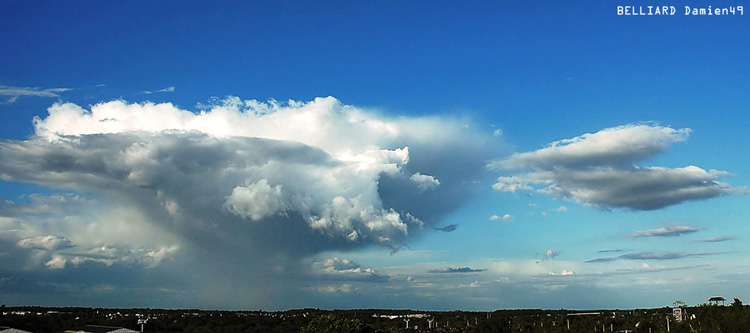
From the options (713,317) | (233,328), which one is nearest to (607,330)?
(713,317)

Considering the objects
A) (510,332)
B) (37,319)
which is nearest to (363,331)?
(510,332)

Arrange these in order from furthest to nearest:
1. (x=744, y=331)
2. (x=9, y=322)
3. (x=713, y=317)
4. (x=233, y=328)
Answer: (x=233, y=328)
(x=9, y=322)
(x=713, y=317)
(x=744, y=331)

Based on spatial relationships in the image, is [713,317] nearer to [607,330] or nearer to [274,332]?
[607,330]

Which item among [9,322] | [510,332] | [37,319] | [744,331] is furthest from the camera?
[37,319]

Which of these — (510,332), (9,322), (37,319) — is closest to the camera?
(510,332)

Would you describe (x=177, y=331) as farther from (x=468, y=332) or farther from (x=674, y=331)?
(x=674, y=331)

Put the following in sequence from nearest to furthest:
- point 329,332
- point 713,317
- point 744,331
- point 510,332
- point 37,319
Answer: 1. point 744,331
2. point 329,332
3. point 713,317
4. point 510,332
5. point 37,319

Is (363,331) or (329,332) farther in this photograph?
(363,331)

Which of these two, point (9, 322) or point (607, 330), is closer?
point (9, 322)
